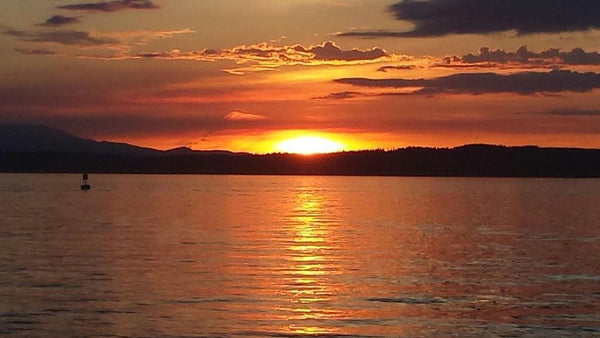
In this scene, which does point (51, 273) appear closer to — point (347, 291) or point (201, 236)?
point (347, 291)

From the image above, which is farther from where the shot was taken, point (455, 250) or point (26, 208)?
point (26, 208)

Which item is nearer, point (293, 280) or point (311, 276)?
point (293, 280)

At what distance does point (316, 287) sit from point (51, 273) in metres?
9.59

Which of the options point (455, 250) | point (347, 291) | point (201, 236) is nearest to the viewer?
point (347, 291)

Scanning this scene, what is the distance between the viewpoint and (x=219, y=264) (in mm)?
37156

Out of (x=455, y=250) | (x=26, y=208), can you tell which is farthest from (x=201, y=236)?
(x=26, y=208)

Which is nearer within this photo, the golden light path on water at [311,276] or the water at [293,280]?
the water at [293,280]

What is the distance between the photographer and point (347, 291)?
3006 centimetres

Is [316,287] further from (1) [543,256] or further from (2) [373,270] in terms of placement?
(1) [543,256]

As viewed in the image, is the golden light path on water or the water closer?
the water

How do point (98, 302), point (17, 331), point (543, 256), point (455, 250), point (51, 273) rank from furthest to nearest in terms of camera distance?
1. point (455, 250)
2. point (543, 256)
3. point (51, 273)
4. point (98, 302)
5. point (17, 331)

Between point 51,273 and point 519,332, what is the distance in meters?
17.2

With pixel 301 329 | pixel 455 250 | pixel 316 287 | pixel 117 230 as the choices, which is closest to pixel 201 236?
pixel 117 230

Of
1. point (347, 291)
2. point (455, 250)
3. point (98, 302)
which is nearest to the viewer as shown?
point (98, 302)
